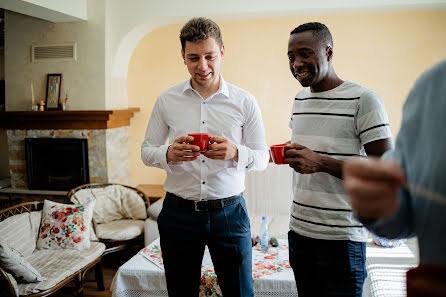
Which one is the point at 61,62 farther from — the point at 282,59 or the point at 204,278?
the point at 204,278

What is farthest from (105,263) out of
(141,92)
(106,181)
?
(141,92)

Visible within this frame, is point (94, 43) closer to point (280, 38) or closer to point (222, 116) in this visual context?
point (280, 38)

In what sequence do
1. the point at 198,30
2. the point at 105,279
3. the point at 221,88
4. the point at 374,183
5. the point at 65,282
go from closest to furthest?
the point at 374,183 < the point at 198,30 < the point at 221,88 < the point at 65,282 < the point at 105,279

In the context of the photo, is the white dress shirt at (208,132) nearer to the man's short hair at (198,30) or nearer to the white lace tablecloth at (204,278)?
the man's short hair at (198,30)

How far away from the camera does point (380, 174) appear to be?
0.52 m

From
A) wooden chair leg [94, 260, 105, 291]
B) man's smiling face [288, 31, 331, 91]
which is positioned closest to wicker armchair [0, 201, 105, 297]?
wooden chair leg [94, 260, 105, 291]

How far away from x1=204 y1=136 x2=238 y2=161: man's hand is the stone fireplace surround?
9.75ft

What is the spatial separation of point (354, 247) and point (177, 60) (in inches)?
151

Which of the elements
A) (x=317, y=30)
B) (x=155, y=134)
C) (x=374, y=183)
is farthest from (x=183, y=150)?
(x=374, y=183)

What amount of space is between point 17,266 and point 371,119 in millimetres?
2200

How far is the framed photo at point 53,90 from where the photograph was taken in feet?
14.4

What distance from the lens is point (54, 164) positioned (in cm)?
459

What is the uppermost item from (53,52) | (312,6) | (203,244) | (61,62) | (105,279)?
(312,6)

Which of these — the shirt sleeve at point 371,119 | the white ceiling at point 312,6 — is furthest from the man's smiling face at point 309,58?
the white ceiling at point 312,6
